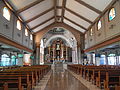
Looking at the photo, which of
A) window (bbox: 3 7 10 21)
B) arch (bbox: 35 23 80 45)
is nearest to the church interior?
window (bbox: 3 7 10 21)

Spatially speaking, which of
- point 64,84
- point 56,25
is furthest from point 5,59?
point 64,84

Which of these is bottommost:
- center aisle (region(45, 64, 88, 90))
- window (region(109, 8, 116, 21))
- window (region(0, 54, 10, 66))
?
center aisle (region(45, 64, 88, 90))

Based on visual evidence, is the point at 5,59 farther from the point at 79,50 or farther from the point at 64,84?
the point at 64,84

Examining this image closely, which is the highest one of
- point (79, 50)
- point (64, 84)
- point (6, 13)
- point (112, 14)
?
point (6, 13)

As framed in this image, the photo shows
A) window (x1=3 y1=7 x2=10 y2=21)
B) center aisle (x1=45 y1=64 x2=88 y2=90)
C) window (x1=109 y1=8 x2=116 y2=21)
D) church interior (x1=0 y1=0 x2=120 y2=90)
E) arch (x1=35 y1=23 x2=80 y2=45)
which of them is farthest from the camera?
arch (x1=35 y1=23 x2=80 y2=45)

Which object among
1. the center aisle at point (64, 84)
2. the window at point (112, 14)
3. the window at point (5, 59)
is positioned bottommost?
the center aisle at point (64, 84)

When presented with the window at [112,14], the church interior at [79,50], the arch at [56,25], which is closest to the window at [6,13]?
the church interior at [79,50]

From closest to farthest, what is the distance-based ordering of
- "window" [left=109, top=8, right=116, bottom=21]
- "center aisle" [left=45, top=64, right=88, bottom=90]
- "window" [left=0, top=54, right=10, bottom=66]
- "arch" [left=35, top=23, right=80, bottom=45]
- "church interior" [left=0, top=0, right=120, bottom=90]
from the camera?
"church interior" [left=0, top=0, right=120, bottom=90]
"center aisle" [left=45, top=64, right=88, bottom=90]
"window" [left=109, top=8, right=116, bottom=21]
"window" [left=0, top=54, right=10, bottom=66]
"arch" [left=35, top=23, right=80, bottom=45]

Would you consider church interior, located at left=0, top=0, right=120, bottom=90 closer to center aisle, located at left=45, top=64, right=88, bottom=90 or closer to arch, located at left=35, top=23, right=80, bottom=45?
center aisle, located at left=45, top=64, right=88, bottom=90

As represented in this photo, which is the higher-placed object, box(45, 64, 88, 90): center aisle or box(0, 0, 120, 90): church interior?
box(0, 0, 120, 90): church interior

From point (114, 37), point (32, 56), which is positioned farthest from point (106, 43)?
point (32, 56)

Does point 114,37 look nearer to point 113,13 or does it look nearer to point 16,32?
point 113,13

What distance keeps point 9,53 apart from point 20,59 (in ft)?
13.4

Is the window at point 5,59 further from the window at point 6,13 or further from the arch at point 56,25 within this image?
the window at point 6,13
